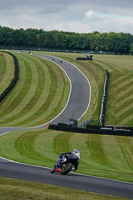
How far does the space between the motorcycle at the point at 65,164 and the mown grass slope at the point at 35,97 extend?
134ft

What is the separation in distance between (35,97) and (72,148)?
4526 centimetres

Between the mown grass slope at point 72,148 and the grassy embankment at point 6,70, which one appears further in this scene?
the grassy embankment at point 6,70

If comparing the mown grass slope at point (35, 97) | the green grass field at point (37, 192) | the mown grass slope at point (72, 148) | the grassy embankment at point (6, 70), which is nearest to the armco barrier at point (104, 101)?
the mown grass slope at point (35, 97)

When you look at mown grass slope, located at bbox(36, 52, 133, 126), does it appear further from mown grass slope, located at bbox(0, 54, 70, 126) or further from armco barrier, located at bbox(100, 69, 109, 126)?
mown grass slope, located at bbox(0, 54, 70, 126)

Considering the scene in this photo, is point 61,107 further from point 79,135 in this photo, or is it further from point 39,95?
point 79,135

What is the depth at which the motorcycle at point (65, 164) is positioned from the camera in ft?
73.4

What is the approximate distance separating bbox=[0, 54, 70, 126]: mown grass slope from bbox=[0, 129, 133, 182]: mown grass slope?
18.7 m

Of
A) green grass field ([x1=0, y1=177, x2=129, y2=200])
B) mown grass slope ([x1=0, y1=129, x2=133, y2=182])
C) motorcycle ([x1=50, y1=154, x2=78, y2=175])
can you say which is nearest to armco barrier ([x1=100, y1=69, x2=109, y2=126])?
mown grass slope ([x1=0, y1=129, x2=133, y2=182])

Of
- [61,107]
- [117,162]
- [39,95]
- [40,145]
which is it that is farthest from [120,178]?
[39,95]

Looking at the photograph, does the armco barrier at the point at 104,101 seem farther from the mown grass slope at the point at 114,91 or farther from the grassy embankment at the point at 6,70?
the grassy embankment at the point at 6,70

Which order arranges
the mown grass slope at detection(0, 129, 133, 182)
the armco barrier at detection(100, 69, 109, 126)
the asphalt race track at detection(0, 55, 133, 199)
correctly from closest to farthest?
the asphalt race track at detection(0, 55, 133, 199)
the mown grass slope at detection(0, 129, 133, 182)
the armco barrier at detection(100, 69, 109, 126)

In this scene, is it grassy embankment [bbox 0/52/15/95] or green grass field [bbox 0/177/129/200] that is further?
grassy embankment [bbox 0/52/15/95]

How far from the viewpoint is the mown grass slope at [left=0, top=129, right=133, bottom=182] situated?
32031 millimetres

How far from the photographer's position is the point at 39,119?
2717 inches
